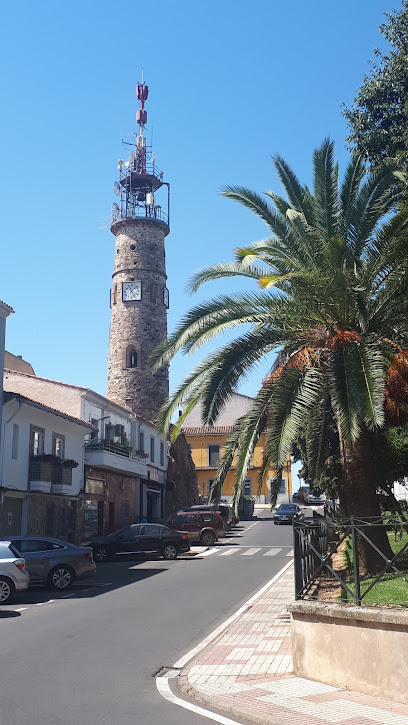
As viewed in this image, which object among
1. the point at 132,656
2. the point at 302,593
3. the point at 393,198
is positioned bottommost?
the point at 132,656

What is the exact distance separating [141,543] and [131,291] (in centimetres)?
2724

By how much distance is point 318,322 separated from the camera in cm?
1266

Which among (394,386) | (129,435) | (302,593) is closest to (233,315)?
(394,386)

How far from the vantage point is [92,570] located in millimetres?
18859

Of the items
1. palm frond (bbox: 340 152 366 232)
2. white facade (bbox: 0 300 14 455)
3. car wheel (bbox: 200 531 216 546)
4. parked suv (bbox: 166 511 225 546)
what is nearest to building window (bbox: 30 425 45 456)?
white facade (bbox: 0 300 14 455)

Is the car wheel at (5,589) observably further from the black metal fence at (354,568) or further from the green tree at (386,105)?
the green tree at (386,105)

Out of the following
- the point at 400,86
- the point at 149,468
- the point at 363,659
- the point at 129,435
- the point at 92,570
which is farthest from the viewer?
the point at 149,468

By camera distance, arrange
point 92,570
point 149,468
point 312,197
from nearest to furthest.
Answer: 1. point 312,197
2. point 92,570
3. point 149,468

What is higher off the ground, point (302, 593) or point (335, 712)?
point (302, 593)

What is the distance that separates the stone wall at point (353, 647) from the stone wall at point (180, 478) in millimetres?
43314

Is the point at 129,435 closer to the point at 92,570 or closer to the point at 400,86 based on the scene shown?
the point at 92,570

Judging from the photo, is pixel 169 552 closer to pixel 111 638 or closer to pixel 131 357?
pixel 111 638

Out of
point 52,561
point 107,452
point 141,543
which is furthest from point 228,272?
point 107,452

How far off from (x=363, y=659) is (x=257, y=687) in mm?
1244
